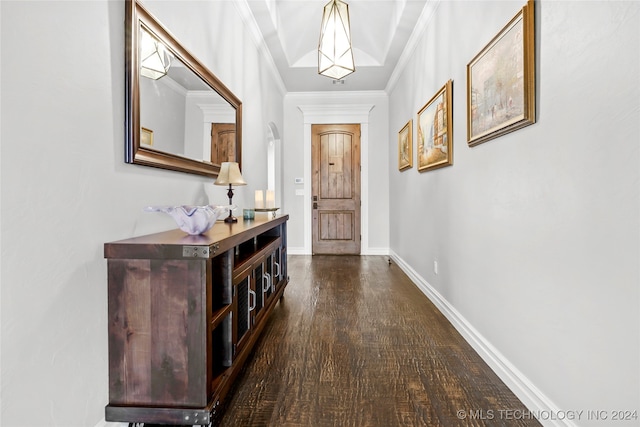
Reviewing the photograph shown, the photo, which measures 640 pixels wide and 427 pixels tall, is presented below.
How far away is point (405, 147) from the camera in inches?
168

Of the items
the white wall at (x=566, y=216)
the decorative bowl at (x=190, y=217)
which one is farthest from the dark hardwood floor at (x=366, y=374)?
the decorative bowl at (x=190, y=217)

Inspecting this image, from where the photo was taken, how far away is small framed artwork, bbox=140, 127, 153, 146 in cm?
154

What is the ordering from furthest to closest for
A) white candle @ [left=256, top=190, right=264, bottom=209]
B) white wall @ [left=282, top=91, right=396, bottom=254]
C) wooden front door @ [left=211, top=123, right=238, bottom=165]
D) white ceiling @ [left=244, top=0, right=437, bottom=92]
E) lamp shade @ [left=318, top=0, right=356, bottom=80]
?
white wall @ [left=282, top=91, right=396, bottom=254] < white ceiling @ [left=244, top=0, right=437, bottom=92] < white candle @ [left=256, top=190, right=264, bottom=209] < lamp shade @ [left=318, top=0, right=356, bottom=80] < wooden front door @ [left=211, top=123, right=238, bottom=165]

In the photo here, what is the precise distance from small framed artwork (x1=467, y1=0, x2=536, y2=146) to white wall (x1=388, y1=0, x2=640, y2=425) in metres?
0.05

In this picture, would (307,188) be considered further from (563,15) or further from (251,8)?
(563,15)

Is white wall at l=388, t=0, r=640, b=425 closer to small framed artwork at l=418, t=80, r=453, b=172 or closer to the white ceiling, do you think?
small framed artwork at l=418, t=80, r=453, b=172

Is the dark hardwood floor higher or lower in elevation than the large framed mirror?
lower

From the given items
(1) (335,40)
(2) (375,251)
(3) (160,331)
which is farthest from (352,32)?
(3) (160,331)

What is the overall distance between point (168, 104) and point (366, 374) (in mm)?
1870

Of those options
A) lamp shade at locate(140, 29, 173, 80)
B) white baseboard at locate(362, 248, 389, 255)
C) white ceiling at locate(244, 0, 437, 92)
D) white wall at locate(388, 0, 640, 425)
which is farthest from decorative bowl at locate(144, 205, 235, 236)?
white baseboard at locate(362, 248, 389, 255)

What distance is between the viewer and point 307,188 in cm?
567

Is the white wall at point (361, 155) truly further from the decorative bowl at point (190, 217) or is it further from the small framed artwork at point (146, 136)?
the decorative bowl at point (190, 217)

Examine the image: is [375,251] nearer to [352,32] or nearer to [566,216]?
[352,32]

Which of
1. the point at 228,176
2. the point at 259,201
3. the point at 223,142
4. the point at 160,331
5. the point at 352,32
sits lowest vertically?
the point at 160,331
